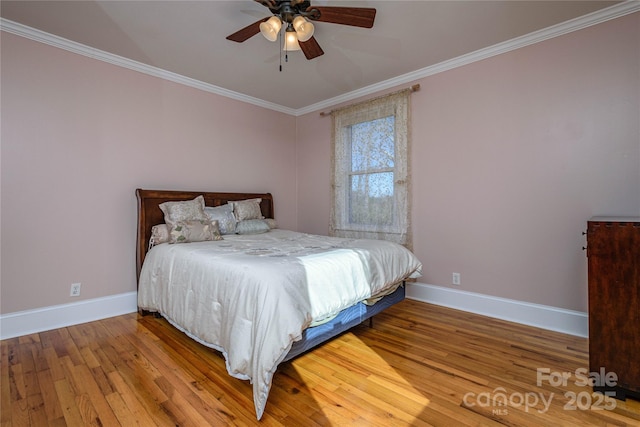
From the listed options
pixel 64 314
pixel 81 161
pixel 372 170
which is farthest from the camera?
pixel 372 170

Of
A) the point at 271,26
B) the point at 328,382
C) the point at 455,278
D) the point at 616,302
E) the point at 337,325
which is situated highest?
the point at 271,26

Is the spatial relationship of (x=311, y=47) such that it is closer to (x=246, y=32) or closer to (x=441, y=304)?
(x=246, y=32)

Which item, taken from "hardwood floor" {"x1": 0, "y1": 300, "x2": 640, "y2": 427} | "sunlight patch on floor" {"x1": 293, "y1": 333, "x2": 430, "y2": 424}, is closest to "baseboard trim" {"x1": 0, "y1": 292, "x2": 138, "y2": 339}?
"hardwood floor" {"x1": 0, "y1": 300, "x2": 640, "y2": 427}

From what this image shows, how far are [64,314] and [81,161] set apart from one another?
1.44 m

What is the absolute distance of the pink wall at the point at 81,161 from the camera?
2.52 m

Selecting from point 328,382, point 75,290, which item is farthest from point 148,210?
point 328,382

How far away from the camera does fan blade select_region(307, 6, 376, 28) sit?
186 cm

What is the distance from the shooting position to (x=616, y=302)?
169 cm

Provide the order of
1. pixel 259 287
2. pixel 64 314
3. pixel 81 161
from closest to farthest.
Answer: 1. pixel 259 287
2. pixel 64 314
3. pixel 81 161

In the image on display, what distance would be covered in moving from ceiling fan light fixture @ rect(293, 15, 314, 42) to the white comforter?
1.52 metres

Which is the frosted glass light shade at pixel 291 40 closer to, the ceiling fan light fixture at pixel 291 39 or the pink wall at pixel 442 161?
the ceiling fan light fixture at pixel 291 39

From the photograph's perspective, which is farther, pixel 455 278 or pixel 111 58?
pixel 455 278

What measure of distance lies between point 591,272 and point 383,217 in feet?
7.01

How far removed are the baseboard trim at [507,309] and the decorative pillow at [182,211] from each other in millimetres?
2563
